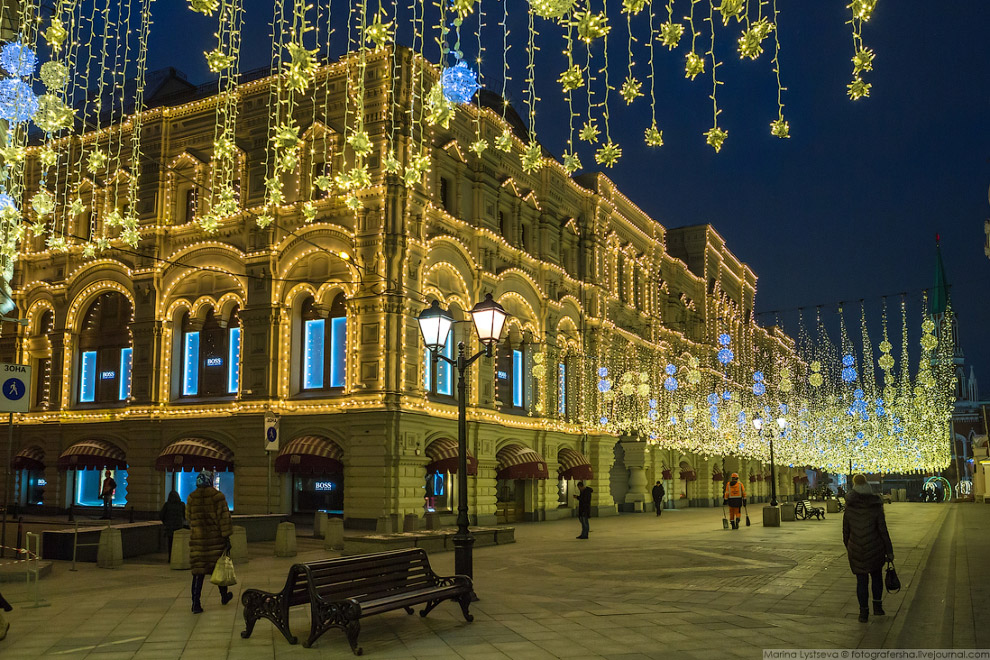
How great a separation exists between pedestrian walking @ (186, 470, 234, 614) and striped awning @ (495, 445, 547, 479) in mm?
21304

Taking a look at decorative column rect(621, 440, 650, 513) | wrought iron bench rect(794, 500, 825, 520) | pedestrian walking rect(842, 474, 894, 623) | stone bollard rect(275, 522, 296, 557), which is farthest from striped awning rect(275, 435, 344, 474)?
decorative column rect(621, 440, 650, 513)

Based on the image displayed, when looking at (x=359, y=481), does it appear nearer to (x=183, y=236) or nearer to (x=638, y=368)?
(x=183, y=236)

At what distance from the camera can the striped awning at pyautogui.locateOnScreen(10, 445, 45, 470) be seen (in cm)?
3369

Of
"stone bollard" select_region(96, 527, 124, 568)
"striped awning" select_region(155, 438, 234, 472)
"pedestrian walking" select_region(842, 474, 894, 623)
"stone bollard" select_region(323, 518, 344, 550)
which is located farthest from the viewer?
"striped awning" select_region(155, 438, 234, 472)

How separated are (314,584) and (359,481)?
709 inches

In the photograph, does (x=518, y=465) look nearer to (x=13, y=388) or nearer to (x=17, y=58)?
(x=13, y=388)

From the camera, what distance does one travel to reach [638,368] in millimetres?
44062

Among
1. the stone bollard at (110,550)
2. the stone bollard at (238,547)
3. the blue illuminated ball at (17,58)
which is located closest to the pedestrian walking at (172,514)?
the stone bollard at (110,550)

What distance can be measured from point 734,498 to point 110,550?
19.1 m

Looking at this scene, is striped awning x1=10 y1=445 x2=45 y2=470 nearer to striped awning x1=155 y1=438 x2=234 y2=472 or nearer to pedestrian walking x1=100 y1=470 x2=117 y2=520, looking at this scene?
pedestrian walking x1=100 y1=470 x2=117 y2=520

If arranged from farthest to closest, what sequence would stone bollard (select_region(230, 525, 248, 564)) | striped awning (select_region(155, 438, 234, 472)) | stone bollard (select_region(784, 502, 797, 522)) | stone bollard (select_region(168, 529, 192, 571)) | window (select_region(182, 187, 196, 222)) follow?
stone bollard (select_region(784, 502, 797, 522)) < window (select_region(182, 187, 196, 222)) < striped awning (select_region(155, 438, 234, 472)) < stone bollard (select_region(230, 525, 248, 564)) < stone bollard (select_region(168, 529, 192, 571))

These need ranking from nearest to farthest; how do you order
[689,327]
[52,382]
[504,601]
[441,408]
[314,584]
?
1. [314,584]
2. [504,601]
3. [441,408]
4. [52,382]
5. [689,327]

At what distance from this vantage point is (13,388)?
47.3ft

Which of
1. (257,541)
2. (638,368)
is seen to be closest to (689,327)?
(638,368)
